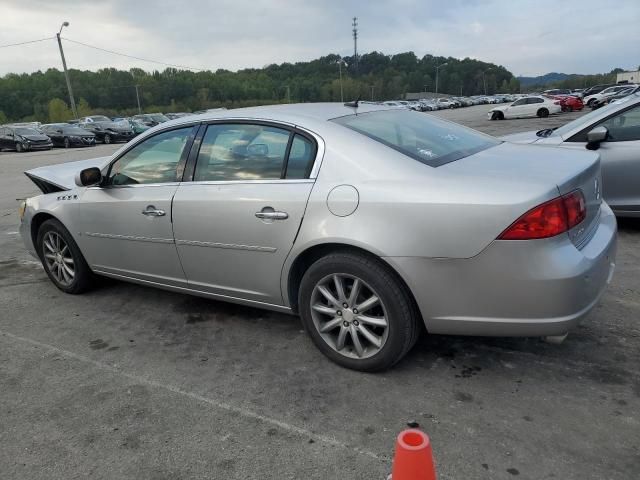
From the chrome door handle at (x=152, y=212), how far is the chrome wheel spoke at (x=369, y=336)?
5.29 feet

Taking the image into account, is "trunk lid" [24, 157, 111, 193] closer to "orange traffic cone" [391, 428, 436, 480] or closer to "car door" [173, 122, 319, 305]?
"car door" [173, 122, 319, 305]

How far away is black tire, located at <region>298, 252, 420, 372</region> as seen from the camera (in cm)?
279

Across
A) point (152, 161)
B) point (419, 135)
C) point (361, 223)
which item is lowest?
point (361, 223)

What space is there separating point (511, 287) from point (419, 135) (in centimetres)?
126

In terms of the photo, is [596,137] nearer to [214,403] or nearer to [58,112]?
[214,403]

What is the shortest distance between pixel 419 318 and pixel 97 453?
175cm

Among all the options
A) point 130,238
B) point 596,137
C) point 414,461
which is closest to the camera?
point 414,461

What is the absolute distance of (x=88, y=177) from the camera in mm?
4004

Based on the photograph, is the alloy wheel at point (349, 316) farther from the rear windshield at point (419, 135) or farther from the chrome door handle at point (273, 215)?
the rear windshield at point (419, 135)

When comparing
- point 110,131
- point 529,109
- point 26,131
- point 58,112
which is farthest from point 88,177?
point 58,112

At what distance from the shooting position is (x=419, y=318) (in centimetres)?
288

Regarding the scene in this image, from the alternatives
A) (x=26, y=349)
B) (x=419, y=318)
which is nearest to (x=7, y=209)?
(x=26, y=349)

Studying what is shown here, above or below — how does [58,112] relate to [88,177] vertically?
below

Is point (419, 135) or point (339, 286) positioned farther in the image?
point (419, 135)
